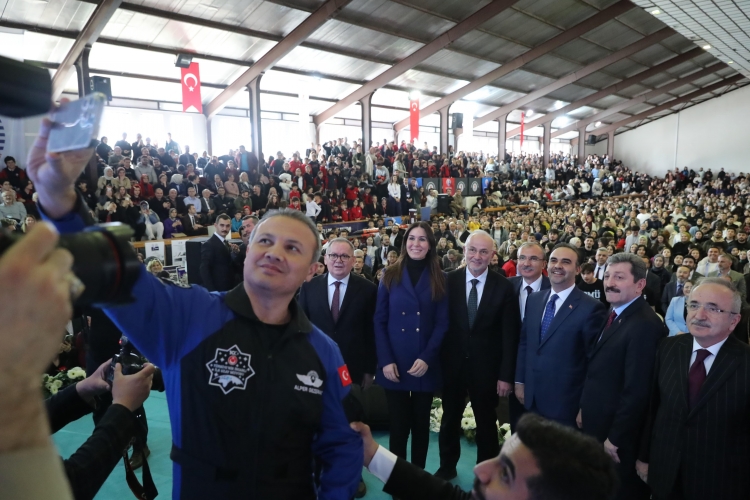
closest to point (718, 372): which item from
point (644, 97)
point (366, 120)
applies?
point (366, 120)

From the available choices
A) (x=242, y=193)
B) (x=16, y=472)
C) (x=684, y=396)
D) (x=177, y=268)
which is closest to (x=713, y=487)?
(x=684, y=396)

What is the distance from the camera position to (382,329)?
314cm

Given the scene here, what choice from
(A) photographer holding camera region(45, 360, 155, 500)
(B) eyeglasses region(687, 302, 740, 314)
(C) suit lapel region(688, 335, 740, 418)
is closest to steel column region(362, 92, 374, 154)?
(B) eyeglasses region(687, 302, 740, 314)

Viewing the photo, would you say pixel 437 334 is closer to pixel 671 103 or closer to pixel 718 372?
pixel 718 372

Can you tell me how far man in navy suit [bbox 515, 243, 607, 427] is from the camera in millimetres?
2744

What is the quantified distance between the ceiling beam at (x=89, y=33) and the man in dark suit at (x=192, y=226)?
3.18m

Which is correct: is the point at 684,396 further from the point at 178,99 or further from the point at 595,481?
the point at 178,99

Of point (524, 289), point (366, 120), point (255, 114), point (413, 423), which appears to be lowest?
point (413, 423)

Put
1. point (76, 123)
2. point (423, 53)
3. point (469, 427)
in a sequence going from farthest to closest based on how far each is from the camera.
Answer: point (423, 53), point (469, 427), point (76, 123)

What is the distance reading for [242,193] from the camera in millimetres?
10891

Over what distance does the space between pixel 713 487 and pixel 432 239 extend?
1.87 meters

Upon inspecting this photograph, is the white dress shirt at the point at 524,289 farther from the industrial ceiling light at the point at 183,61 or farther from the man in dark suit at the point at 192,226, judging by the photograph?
the industrial ceiling light at the point at 183,61

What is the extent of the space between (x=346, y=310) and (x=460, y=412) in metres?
1.02

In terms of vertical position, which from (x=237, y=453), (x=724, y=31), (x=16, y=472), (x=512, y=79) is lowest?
(x=237, y=453)
